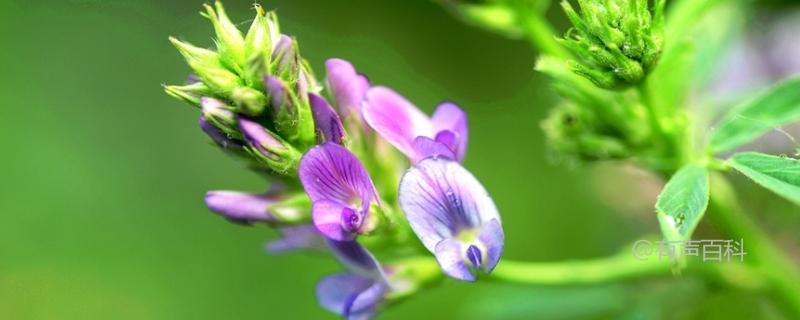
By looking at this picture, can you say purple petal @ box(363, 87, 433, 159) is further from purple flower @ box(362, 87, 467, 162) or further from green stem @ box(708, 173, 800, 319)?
green stem @ box(708, 173, 800, 319)

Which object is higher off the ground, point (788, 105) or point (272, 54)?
point (788, 105)

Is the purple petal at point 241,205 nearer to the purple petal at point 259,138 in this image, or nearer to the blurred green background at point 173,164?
the purple petal at point 259,138

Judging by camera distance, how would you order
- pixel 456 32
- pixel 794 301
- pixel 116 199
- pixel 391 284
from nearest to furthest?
pixel 391 284 < pixel 794 301 < pixel 116 199 < pixel 456 32

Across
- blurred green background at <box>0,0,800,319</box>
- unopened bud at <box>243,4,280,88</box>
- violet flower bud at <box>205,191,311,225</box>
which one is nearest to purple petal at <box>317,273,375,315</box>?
violet flower bud at <box>205,191,311,225</box>

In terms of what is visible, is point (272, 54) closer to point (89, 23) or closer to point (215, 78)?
point (215, 78)

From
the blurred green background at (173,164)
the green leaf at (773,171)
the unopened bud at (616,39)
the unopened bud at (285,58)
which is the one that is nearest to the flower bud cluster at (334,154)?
the unopened bud at (285,58)

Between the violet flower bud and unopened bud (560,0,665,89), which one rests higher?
unopened bud (560,0,665,89)

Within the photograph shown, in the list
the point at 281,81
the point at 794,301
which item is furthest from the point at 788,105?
the point at 281,81
